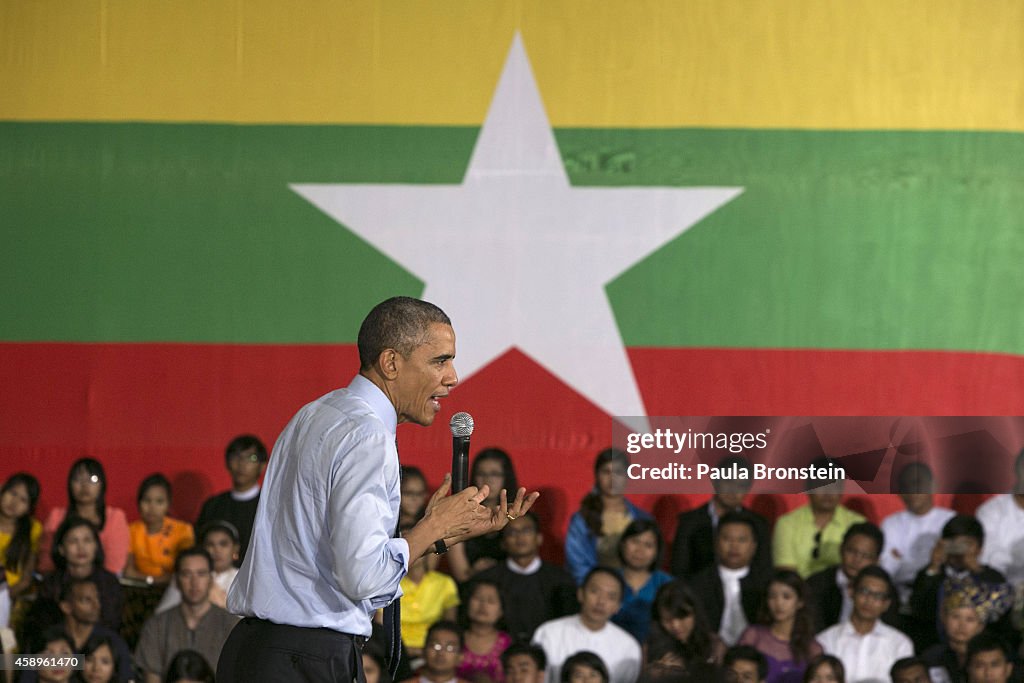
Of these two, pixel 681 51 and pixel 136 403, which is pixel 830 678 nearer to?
pixel 681 51

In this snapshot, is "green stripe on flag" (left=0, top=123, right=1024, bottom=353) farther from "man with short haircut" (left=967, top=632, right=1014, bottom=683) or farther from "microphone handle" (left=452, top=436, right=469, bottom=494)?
"microphone handle" (left=452, top=436, right=469, bottom=494)

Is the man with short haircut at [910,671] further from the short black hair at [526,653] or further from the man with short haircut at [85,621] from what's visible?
the man with short haircut at [85,621]

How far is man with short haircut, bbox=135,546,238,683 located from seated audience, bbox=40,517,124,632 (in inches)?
7.9

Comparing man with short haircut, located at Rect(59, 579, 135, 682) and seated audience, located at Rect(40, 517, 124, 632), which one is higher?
seated audience, located at Rect(40, 517, 124, 632)

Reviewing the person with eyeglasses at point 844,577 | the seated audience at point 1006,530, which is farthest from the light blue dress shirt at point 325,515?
the seated audience at point 1006,530

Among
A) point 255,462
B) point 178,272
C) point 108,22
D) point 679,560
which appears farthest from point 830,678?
point 108,22

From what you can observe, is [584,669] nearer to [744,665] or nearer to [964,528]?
[744,665]

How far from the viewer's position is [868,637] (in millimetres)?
5672

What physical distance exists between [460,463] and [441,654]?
106 inches

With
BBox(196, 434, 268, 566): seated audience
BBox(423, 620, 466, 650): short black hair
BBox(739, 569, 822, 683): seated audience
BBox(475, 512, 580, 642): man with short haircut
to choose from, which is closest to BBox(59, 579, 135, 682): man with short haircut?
BBox(196, 434, 268, 566): seated audience

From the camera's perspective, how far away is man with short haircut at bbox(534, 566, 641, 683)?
558 centimetres

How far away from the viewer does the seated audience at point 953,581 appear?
227 inches

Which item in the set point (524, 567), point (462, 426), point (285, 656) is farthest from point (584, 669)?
point (285, 656)

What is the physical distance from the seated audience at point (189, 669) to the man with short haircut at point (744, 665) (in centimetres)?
209
